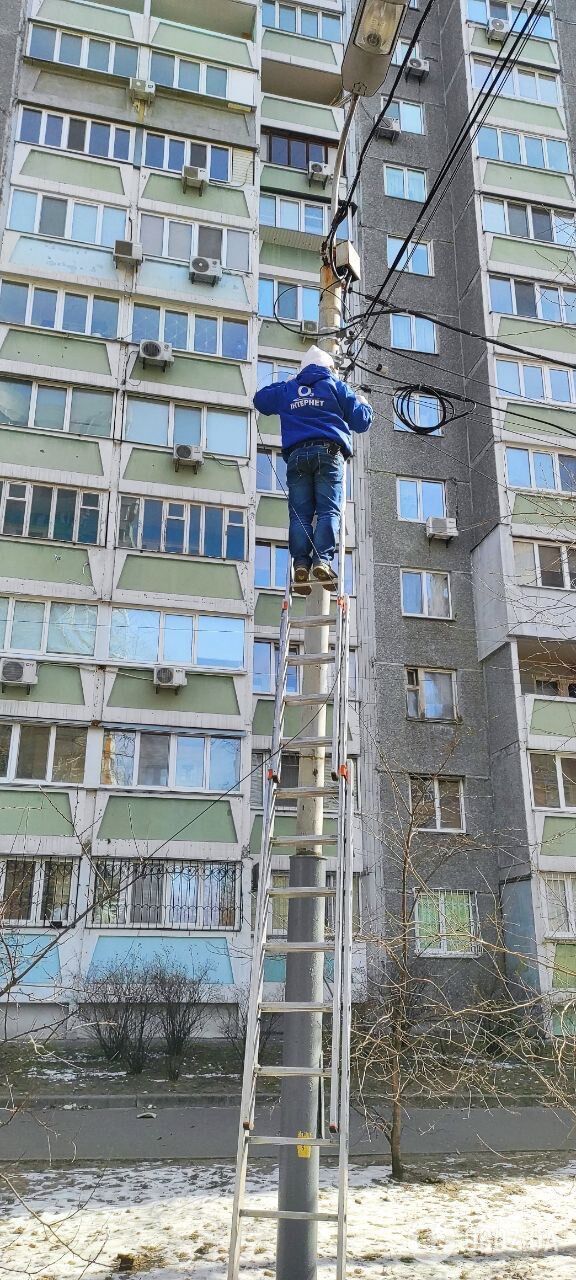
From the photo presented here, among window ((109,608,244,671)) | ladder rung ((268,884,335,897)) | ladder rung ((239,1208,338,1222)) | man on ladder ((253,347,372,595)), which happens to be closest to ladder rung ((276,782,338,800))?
ladder rung ((268,884,335,897))

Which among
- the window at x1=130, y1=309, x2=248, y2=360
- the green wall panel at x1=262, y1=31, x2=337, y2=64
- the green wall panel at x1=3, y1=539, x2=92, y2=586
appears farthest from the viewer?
the green wall panel at x1=262, y1=31, x2=337, y2=64

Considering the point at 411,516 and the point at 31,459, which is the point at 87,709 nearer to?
the point at 31,459

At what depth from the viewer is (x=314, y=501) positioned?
318 inches

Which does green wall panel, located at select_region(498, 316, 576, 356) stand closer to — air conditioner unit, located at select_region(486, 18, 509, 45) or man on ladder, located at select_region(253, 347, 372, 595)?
air conditioner unit, located at select_region(486, 18, 509, 45)

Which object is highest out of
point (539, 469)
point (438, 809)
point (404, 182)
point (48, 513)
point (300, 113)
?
point (300, 113)

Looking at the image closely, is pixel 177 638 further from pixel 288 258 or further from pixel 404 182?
pixel 404 182

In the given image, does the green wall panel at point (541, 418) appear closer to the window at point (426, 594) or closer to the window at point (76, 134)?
the window at point (426, 594)

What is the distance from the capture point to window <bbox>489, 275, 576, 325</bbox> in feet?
81.0

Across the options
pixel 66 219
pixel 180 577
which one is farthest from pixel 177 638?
pixel 66 219

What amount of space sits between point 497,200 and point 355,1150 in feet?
77.0

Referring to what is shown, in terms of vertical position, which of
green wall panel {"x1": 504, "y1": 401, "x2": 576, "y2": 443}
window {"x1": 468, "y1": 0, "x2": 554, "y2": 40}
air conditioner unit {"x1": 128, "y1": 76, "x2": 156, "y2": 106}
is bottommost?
green wall panel {"x1": 504, "y1": 401, "x2": 576, "y2": 443}

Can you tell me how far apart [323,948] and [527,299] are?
2284 centimetres

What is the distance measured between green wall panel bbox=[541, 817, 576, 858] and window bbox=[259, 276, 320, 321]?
14195mm

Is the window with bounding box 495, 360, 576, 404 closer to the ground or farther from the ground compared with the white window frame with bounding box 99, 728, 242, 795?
farther from the ground
